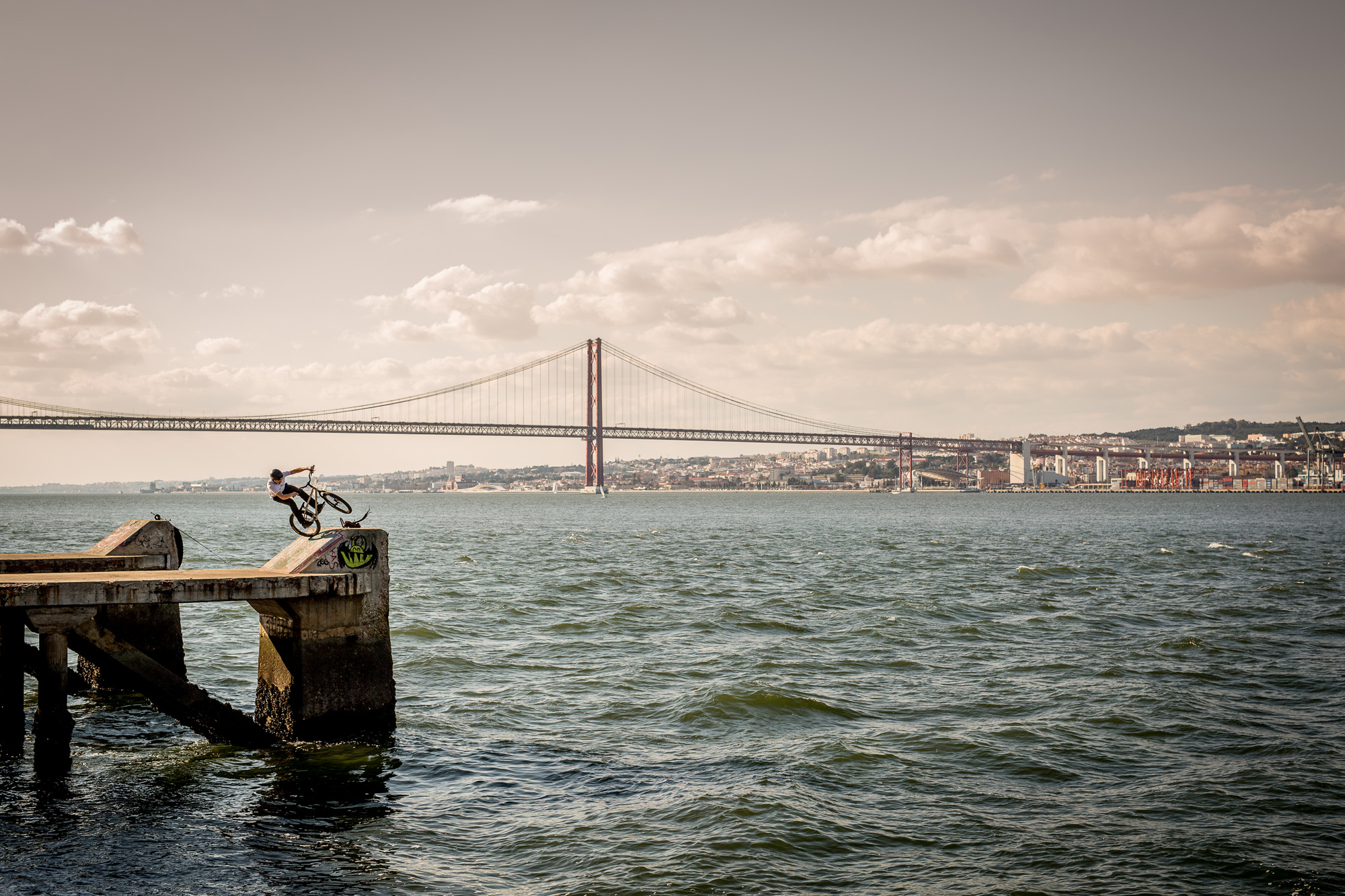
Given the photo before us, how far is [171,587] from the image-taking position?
827 centimetres

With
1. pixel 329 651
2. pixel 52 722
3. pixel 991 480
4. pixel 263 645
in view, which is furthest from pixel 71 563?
pixel 991 480

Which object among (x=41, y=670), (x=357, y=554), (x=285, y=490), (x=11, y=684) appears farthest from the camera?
(x=285, y=490)

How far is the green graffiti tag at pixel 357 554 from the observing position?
29.6 feet

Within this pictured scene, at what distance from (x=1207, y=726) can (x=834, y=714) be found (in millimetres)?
4122

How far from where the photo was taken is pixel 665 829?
771 cm

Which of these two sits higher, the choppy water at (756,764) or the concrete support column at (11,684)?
the concrete support column at (11,684)

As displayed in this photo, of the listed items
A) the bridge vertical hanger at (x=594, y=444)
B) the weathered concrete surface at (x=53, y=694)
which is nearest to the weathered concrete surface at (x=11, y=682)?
the weathered concrete surface at (x=53, y=694)

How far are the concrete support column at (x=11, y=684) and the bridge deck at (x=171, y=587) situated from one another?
0.41m

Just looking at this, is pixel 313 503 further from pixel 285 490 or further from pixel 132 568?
pixel 132 568

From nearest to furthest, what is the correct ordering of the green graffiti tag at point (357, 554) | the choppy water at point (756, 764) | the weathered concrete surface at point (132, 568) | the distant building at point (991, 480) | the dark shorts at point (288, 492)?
the choppy water at point (756, 764)
the green graffiti tag at point (357, 554)
the dark shorts at point (288, 492)
the weathered concrete surface at point (132, 568)
the distant building at point (991, 480)

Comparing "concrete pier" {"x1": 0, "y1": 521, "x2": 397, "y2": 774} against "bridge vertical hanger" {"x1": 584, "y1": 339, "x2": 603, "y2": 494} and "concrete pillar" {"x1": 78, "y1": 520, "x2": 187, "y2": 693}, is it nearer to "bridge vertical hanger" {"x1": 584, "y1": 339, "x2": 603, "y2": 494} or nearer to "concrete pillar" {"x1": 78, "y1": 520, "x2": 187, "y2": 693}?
"concrete pillar" {"x1": 78, "y1": 520, "x2": 187, "y2": 693}

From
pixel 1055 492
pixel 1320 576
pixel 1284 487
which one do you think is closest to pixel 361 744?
pixel 1320 576

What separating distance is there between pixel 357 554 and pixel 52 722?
2847 mm

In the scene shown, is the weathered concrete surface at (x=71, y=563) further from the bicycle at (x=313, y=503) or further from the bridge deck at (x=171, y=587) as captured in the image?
the bridge deck at (x=171, y=587)
